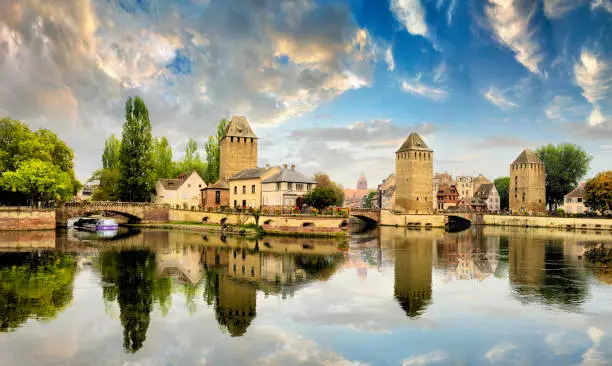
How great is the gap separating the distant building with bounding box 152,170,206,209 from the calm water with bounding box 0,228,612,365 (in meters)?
29.7

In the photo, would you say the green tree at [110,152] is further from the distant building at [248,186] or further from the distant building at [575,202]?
the distant building at [575,202]

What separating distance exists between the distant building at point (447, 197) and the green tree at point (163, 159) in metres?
59.5

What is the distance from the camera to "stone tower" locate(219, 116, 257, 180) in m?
62.4

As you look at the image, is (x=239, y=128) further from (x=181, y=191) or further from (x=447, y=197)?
(x=447, y=197)

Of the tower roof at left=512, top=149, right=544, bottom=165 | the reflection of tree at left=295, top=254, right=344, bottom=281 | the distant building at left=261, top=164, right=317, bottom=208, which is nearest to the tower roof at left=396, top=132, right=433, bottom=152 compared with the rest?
the tower roof at left=512, top=149, right=544, bottom=165

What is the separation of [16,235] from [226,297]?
31.7m

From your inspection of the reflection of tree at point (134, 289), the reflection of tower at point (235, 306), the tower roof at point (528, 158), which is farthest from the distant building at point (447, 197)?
the reflection of tower at point (235, 306)

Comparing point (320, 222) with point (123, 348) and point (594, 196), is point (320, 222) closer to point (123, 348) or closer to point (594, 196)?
point (123, 348)

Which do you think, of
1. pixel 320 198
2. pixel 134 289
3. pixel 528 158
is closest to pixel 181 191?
pixel 320 198

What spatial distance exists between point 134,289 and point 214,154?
5237 centimetres

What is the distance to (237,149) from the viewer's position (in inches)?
2474

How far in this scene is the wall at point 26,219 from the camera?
4419 centimetres

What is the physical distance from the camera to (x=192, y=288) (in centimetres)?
2069

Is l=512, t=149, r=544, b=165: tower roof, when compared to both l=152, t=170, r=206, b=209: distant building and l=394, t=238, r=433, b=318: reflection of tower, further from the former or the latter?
l=152, t=170, r=206, b=209: distant building
